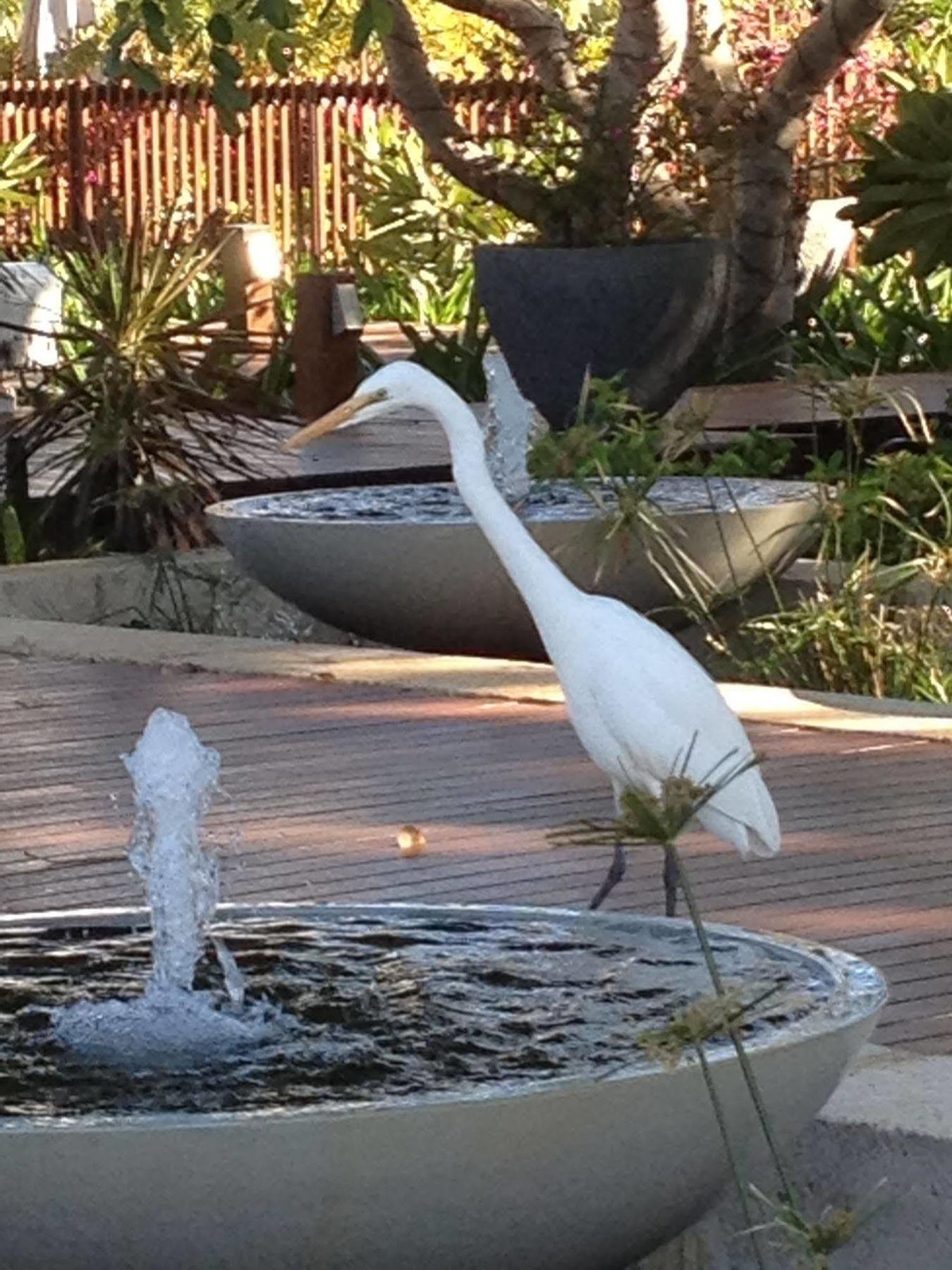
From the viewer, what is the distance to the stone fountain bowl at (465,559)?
28.6ft

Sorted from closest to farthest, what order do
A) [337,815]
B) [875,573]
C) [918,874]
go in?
[918,874], [337,815], [875,573]

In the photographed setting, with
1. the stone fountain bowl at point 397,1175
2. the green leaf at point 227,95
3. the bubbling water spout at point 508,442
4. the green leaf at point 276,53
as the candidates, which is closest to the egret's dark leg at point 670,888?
the stone fountain bowl at point 397,1175

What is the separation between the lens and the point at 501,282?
13.3m

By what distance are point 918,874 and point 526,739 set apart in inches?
64.7

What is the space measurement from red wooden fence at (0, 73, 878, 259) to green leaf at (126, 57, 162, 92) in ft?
63.6

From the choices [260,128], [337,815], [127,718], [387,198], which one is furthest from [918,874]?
Result: [260,128]

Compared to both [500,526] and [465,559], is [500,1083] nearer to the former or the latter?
[500,526]

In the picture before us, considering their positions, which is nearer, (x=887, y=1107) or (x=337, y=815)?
(x=887, y=1107)

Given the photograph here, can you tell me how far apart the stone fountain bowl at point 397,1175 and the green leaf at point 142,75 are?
11.5 ft

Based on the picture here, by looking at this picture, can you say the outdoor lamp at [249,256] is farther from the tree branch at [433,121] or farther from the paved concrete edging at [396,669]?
the paved concrete edging at [396,669]

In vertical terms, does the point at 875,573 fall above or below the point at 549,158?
below

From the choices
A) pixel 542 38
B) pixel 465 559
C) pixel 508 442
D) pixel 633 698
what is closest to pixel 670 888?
pixel 633 698

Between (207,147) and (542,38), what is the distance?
40.4 feet

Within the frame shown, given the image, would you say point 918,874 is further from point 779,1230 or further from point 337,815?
point 779,1230
